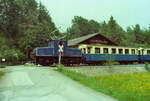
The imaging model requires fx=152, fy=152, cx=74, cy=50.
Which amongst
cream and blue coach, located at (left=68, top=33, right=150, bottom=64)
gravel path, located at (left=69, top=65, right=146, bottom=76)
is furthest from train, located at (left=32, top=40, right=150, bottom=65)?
gravel path, located at (left=69, top=65, right=146, bottom=76)

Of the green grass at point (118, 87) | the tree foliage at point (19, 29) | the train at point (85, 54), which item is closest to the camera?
the green grass at point (118, 87)

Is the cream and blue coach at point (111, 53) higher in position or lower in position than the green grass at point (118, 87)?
higher

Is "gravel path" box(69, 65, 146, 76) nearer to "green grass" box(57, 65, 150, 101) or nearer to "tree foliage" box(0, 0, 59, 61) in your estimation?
"green grass" box(57, 65, 150, 101)

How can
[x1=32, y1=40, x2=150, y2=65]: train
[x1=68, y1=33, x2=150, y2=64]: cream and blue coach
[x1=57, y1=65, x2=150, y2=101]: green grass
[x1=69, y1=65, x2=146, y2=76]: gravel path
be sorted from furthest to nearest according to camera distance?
[x1=68, y1=33, x2=150, y2=64]: cream and blue coach → [x1=32, y1=40, x2=150, y2=65]: train → [x1=69, y1=65, x2=146, y2=76]: gravel path → [x1=57, y1=65, x2=150, y2=101]: green grass

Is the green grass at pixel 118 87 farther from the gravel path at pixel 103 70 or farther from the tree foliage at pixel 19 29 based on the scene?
the tree foliage at pixel 19 29

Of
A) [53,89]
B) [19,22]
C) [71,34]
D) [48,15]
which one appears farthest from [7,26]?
[71,34]

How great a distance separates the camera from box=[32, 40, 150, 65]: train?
1664cm

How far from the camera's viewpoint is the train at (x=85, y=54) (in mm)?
16641

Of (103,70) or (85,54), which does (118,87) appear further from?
(85,54)

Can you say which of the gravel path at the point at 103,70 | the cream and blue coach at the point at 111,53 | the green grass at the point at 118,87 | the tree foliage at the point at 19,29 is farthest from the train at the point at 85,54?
the tree foliage at the point at 19,29

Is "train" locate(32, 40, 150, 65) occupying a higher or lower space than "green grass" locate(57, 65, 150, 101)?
higher

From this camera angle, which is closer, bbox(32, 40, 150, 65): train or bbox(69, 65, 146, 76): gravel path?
bbox(69, 65, 146, 76): gravel path

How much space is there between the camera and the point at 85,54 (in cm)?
1844

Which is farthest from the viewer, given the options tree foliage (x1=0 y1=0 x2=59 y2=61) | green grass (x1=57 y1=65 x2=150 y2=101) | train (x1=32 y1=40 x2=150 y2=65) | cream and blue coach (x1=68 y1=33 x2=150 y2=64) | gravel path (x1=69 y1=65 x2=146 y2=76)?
tree foliage (x1=0 y1=0 x2=59 y2=61)
